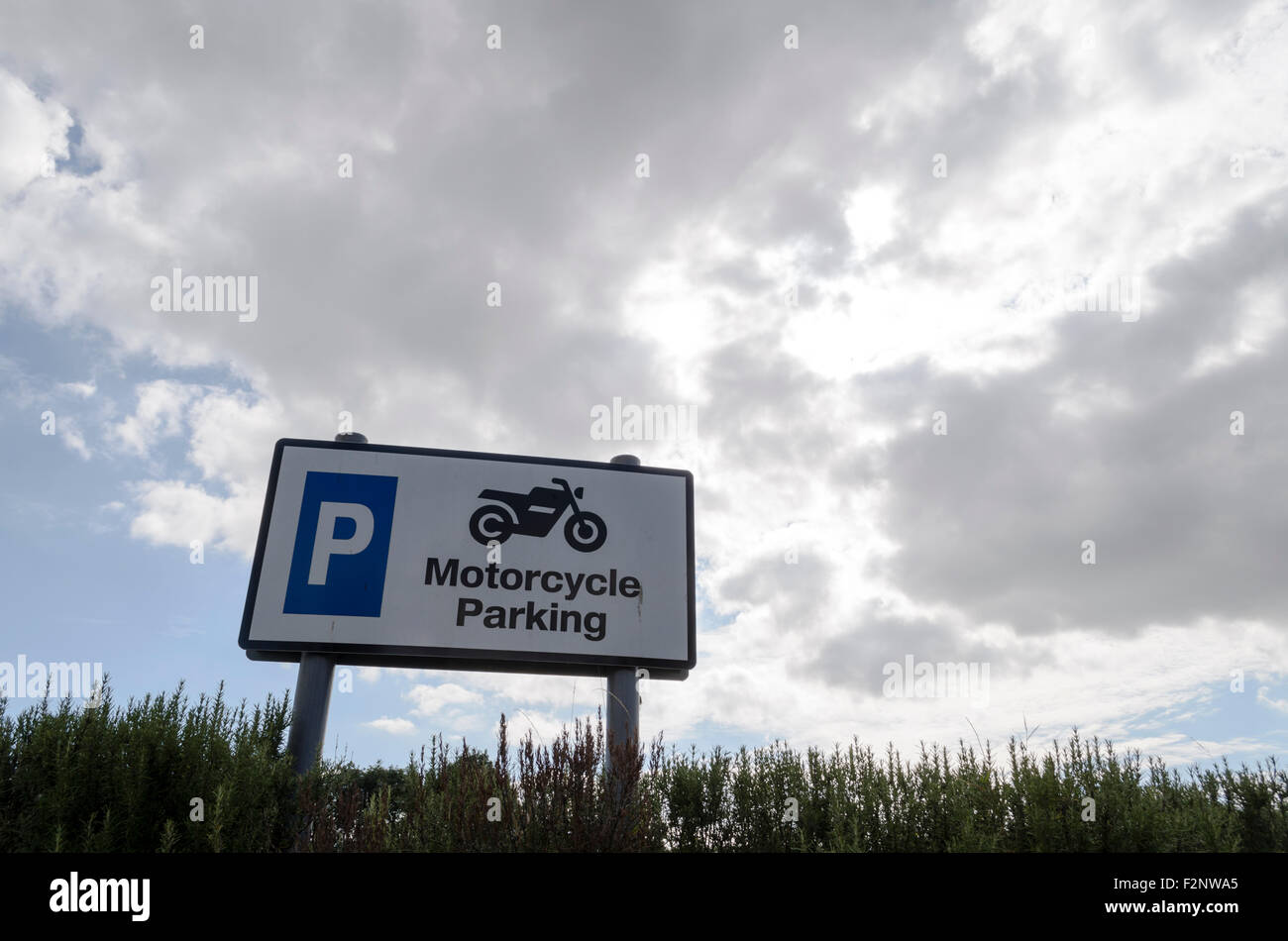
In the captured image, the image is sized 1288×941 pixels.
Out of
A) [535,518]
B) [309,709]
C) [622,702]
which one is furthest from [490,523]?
[309,709]

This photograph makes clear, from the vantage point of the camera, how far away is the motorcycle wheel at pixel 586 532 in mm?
7723

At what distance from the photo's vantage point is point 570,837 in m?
5.36

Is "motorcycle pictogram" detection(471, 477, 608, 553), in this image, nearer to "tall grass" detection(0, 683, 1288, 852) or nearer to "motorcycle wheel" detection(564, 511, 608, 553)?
"motorcycle wheel" detection(564, 511, 608, 553)

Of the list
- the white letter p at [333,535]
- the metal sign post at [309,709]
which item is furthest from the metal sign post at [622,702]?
the white letter p at [333,535]

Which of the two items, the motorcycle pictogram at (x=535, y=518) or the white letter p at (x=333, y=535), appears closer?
the white letter p at (x=333, y=535)

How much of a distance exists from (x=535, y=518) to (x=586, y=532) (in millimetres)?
565

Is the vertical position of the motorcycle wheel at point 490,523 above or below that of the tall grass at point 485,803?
above

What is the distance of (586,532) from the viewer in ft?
25.6

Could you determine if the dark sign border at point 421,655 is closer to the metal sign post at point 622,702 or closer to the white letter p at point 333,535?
the metal sign post at point 622,702

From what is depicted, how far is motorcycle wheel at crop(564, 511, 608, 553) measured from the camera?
772 cm

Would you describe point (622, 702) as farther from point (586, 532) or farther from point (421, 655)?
point (421, 655)

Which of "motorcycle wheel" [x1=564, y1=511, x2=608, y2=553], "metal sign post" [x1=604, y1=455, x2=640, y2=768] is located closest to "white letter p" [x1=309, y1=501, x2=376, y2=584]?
"motorcycle wheel" [x1=564, y1=511, x2=608, y2=553]

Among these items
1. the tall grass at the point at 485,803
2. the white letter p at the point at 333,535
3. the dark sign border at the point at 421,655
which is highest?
the white letter p at the point at 333,535
